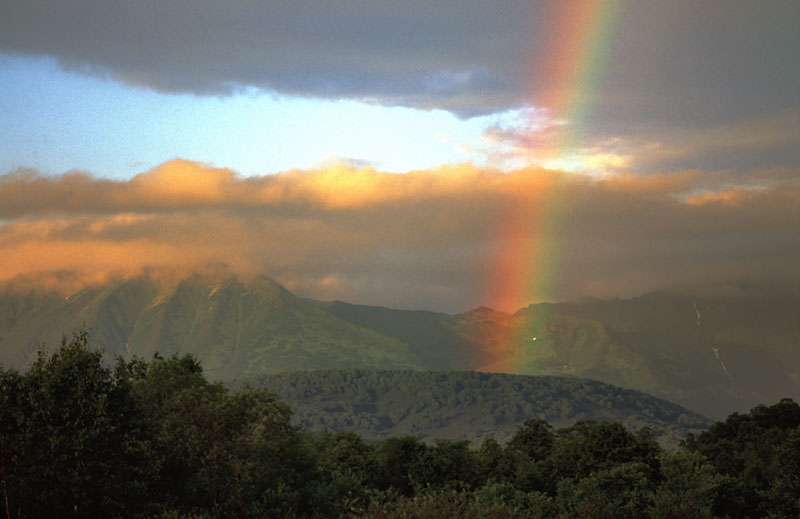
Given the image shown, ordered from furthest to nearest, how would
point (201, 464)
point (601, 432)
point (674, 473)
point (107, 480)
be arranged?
point (601, 432), point (674, 473), point (201, 464), point (107, 480)

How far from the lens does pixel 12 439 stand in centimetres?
7506

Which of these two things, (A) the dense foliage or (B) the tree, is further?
(A) the dense foliage

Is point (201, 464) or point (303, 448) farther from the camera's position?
point (303, 448)

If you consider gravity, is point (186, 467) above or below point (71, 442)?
below

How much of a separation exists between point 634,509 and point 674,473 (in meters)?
49.5

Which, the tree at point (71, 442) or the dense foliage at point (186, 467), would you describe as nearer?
the tree at point (71, 442)

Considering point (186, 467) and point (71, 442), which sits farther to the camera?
point (186, 467)

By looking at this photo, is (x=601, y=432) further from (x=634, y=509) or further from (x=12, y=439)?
(x=12, y=439)

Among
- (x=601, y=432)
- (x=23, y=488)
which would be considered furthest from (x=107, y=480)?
(x=601, y=432)

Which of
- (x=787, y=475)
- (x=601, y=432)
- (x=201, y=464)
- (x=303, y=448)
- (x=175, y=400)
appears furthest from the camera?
(x=601, y=432)

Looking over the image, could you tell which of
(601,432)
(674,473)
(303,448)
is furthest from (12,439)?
(601,432)

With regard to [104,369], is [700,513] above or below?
below

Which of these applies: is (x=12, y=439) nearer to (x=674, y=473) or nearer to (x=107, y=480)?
(x=107, y=480)

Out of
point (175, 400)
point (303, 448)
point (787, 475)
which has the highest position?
point (175, 400)
